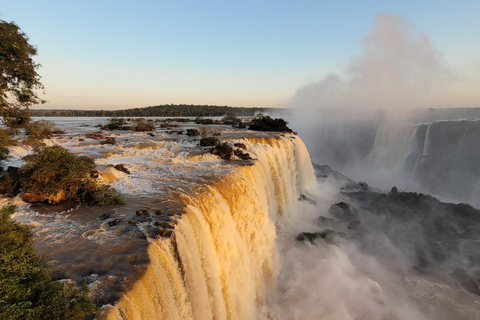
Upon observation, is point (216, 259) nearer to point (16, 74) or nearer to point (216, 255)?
point (216, 255)

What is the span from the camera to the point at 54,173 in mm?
7734

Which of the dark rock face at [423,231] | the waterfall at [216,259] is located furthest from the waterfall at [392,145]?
the waterfall at [216,259]

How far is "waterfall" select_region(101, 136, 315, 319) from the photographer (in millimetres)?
4406

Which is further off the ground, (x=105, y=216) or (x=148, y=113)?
(x=148, y=113)

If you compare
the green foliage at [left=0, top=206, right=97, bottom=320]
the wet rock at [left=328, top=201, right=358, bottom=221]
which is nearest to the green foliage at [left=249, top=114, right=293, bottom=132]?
the wet rock at [left=328, top=201, right=358, bottom=221]

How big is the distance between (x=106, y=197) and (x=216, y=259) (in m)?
3.91

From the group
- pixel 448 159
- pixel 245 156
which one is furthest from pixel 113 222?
pixel 448 159

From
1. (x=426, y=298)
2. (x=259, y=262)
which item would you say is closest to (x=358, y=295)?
(x=426, y=298)

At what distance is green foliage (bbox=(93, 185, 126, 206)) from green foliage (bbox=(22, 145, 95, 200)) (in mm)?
759

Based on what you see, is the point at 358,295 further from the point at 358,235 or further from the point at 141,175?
the point at 141,175

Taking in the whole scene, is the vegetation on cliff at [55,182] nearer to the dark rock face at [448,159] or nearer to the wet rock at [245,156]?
the wet rock at [245,156]

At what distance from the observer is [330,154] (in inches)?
1646

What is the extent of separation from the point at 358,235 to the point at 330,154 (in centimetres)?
2898

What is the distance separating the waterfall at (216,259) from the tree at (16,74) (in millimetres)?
8314
